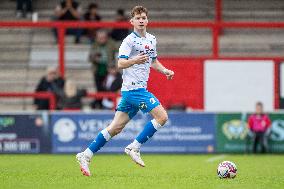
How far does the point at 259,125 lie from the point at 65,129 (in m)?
4.33

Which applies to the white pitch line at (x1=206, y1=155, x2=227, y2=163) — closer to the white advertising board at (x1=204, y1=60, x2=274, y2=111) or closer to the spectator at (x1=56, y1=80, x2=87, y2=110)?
the white advertising board at (x1=204, y1=60, x2=274, y2=111)

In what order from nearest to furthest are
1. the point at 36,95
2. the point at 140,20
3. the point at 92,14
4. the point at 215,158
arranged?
the point at 140,20, the point at 215,158, the point at 36,95, the point at 92,14

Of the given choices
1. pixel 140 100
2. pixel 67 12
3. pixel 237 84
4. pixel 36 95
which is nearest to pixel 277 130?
pixel 237 84

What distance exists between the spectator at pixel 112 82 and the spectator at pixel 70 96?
63 cm

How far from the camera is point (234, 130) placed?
2128 centimetres

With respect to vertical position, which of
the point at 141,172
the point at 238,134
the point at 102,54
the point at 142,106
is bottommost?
the point at 238,134

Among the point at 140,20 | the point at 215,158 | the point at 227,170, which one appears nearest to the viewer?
the point at 227,170

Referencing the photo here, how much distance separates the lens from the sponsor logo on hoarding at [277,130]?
2112 centimetres

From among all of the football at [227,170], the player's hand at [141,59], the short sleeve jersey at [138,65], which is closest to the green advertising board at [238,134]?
the short sleeve jersey at [138,65]

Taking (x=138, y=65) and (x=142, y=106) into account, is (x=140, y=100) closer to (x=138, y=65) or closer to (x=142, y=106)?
(x=142, y=106)

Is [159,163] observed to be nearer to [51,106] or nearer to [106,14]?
[51,106]

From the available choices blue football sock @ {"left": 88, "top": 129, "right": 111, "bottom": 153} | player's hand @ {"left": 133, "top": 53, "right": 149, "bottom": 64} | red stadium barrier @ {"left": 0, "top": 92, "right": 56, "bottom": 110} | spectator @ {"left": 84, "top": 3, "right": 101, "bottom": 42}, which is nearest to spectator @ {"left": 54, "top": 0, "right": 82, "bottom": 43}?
spectator @ {"left": 84, "top": 3, "right": 101, "bottom": 42}

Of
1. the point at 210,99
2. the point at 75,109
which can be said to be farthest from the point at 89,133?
the point at 210,99

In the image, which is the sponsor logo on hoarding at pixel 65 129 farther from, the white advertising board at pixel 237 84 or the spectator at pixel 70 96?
the white advertising board at pixel 237 84
